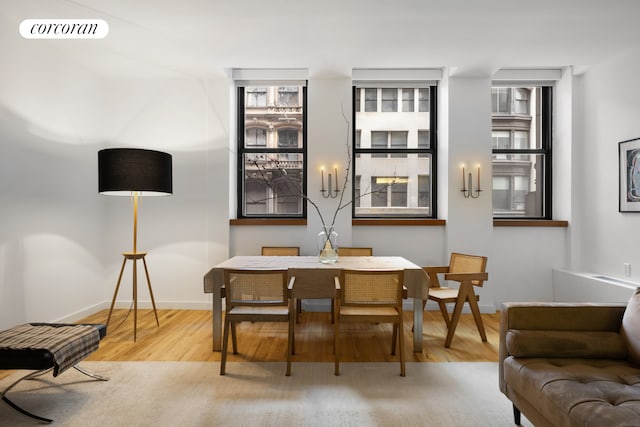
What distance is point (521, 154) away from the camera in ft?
16.5

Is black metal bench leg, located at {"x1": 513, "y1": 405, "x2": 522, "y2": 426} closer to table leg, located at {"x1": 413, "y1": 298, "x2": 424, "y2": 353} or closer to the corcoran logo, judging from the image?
table leg, located at {"x1": 413, "y1": 298, "x2": 424, "y2": 353}

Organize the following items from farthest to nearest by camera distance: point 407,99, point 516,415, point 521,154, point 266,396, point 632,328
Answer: point 407,99 → point 521,154 → point 266,396 → point 516,415 → point 632,328

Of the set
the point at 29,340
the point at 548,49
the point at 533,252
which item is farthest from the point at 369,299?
the point at 548,49

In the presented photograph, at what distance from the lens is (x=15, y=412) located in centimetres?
228

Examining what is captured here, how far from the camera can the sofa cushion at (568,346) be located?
2.08 m

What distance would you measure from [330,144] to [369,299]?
247 centimetres

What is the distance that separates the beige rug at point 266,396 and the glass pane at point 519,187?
2.66 metres

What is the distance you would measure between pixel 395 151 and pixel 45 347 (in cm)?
421

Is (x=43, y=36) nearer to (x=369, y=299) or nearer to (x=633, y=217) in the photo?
(x=369, y=299)

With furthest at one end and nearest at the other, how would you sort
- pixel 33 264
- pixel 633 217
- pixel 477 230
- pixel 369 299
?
pixel 477 230 < pixel 633 217 < pixel 33 264 < pixel 369 299

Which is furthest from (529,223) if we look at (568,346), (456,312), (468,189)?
(568,346)

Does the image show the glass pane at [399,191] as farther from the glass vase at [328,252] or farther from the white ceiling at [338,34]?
the glass vase at [328,252]

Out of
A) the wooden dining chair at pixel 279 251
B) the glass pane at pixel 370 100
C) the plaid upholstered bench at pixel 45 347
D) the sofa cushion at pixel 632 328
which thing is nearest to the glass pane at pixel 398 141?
the glass pane at pixel 370 100

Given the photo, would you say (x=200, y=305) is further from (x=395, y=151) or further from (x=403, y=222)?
(x=395, y=151)
